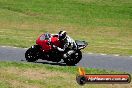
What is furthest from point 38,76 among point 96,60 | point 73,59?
point 96,60

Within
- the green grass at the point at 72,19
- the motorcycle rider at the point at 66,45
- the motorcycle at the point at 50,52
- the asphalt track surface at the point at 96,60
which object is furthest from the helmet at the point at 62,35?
the green grass at the point at 72,19

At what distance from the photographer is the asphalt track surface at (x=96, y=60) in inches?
830

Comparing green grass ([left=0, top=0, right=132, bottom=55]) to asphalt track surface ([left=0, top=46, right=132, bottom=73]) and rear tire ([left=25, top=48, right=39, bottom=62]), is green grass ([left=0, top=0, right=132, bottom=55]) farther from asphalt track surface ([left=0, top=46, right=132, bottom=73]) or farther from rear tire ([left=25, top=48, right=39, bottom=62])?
rear tire ([left=25, top=48, right=39, bottom=62])

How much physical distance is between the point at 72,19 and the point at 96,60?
23.5 m

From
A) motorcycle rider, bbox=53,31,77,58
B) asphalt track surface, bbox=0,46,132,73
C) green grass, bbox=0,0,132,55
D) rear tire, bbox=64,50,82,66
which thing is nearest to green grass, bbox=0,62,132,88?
rear tire, bbox=64,50,82,66

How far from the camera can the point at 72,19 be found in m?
46.0

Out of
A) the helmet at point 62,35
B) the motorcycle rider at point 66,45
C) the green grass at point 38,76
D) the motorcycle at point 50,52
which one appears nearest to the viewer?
the green grass at point 38,76

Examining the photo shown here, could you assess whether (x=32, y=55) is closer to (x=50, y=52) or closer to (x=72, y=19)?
(x=50, y=52)

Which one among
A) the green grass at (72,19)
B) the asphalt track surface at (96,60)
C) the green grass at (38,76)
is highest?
the green grass at (38,76)

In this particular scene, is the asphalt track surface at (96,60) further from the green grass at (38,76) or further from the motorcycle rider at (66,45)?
the green grass at (38,76)

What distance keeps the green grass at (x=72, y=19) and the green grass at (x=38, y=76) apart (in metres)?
11.0

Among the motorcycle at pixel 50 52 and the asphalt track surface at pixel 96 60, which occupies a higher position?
the motorcycle at pixel 50 52

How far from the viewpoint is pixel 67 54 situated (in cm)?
2070

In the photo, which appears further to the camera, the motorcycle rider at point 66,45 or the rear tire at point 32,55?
the rear tire at point 32,55
